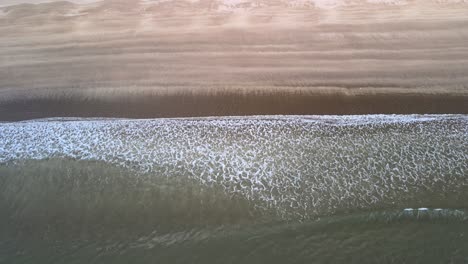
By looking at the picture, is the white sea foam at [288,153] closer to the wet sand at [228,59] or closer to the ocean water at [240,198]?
the ocean water at [240,198]

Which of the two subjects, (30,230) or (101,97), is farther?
Result: (101,97)

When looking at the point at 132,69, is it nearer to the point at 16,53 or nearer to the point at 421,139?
the point at 16,53

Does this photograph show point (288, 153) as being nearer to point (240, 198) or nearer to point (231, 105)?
point (240, 198)

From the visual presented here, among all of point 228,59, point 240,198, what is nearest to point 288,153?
point 240,198

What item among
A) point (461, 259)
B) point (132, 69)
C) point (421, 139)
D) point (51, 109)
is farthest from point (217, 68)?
point (461, 259)

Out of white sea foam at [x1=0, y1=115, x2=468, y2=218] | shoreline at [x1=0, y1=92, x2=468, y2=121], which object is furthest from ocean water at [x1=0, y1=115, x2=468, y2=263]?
shoreline at [x1=0, y1=92, x2=468, y2=121]

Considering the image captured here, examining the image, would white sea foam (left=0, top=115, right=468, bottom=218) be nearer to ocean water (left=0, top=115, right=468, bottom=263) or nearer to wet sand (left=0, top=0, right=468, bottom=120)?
ocean water (left=0, top=115, right=468, bottom=263)
